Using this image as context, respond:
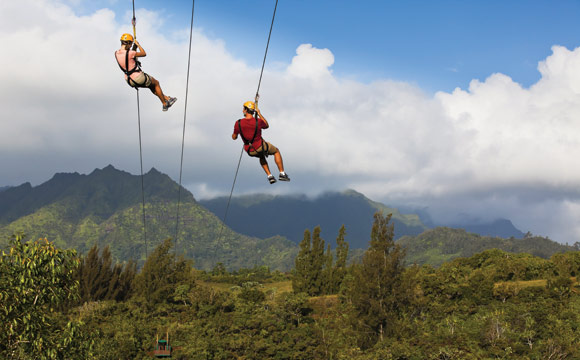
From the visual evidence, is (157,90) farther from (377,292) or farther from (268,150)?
(377,292)

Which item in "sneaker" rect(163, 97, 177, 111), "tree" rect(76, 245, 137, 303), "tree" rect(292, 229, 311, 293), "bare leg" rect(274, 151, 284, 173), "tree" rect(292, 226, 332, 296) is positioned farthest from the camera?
"tree" rect(292, 229, 311, 293)

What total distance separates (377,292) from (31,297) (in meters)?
32.2

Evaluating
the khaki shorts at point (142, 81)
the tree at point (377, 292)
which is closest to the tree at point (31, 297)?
the khaki shorts at point (142, 81)

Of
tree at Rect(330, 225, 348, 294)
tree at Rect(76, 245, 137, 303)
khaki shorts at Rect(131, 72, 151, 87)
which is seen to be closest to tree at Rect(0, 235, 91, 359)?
khaki shorts at Rect(131, 72, 151, 87)

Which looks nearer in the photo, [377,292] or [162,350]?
[162,350]

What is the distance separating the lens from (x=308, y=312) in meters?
52.3

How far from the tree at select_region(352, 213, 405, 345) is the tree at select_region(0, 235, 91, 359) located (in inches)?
1195

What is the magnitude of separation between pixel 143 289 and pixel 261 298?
15.1m

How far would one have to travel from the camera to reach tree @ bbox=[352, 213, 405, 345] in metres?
39.6

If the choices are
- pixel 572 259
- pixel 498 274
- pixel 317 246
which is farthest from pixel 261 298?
pixel 572 259

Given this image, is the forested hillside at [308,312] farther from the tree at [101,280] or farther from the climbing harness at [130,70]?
the climbing harness at [130,70]

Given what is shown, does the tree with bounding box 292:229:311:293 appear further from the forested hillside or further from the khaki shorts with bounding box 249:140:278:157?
the khaki shorts with bounding box 249:140:278:157

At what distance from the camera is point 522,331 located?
131ft

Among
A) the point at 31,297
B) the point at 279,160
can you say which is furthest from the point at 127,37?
the point at 31,297
